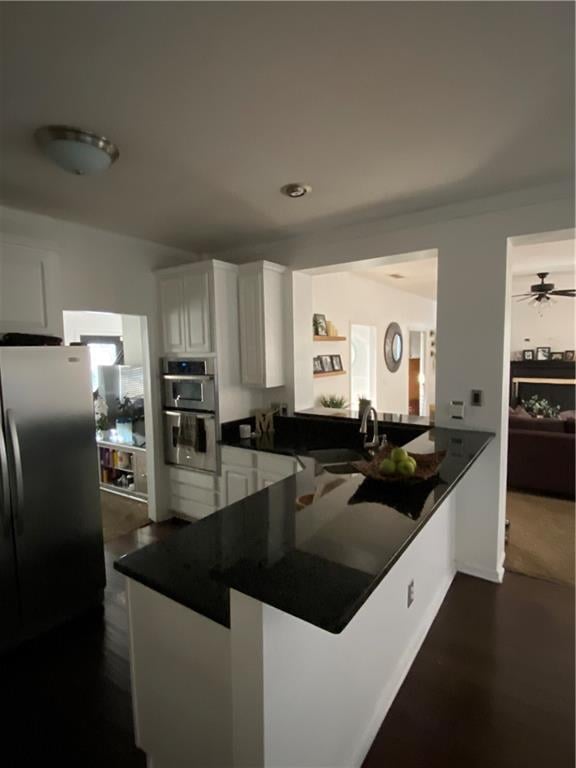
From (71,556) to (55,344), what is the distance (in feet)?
4.20

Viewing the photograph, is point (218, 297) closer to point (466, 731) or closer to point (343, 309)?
point (343, 309)

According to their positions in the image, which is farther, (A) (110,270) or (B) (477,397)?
(A) (110,270)

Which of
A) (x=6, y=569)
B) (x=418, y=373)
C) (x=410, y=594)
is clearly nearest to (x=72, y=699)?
(x=6, y=569)

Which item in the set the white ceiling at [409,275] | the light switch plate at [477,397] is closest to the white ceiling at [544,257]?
the white ceiling at [409,275]

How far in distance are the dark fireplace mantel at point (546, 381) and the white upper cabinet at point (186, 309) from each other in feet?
20.8

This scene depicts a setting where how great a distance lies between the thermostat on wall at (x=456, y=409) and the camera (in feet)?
8.82

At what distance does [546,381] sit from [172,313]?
6.76 m

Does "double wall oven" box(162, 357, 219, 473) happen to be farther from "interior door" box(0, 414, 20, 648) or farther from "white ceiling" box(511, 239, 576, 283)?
"white ceiling" box(511, 239, 576, 283)

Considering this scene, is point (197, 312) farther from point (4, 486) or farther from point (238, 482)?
point (4, 486)

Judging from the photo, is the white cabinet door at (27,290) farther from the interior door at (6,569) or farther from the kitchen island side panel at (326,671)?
the kitchen island side panel at (326,671)

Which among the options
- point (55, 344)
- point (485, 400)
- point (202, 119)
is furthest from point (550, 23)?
point (55, 344)

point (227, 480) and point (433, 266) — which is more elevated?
point (433, 266)

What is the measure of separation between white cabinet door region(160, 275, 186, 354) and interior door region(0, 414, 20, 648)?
162 centimetres

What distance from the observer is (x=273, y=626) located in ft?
3.23
